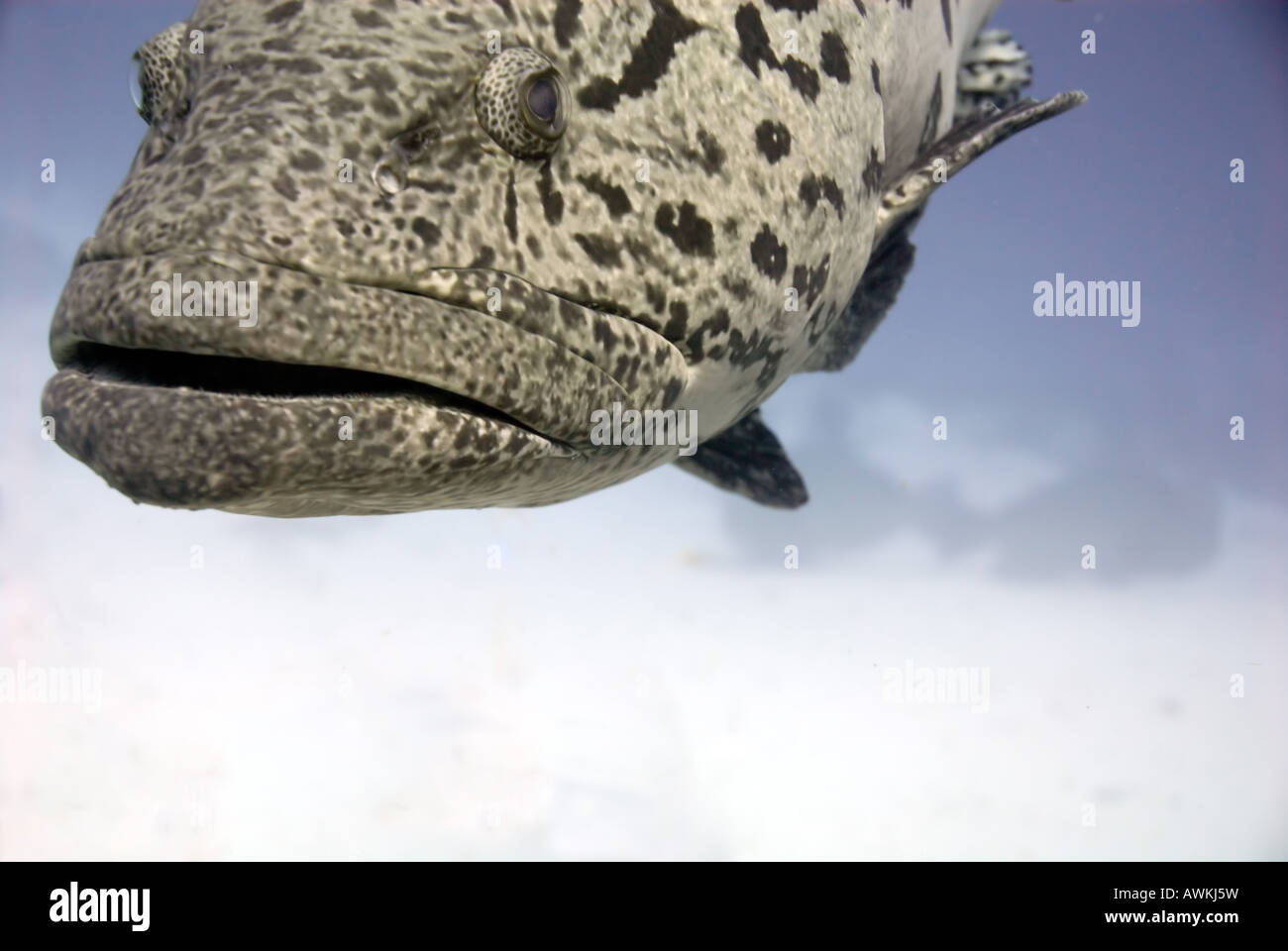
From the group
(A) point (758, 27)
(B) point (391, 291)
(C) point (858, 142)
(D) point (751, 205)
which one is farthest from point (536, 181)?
(C) point (858, 142)

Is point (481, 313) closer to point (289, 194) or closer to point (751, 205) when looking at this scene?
point (289, 194)

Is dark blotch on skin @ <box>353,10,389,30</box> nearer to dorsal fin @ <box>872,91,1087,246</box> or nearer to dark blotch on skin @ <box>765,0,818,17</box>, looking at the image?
dark blotch on skin @ <box>765,0,818,17</box>

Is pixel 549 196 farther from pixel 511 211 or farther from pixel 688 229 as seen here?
pixel 688 229

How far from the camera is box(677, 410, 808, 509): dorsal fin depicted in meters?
6.51

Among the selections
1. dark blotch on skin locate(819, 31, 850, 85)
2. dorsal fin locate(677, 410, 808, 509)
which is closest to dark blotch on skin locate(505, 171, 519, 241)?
dark blotch on skin locate(819, 31, 850, 85)

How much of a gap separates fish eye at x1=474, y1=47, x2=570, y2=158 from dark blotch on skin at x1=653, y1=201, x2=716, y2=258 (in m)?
0.47

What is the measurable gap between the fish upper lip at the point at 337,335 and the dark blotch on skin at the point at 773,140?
1112 mm

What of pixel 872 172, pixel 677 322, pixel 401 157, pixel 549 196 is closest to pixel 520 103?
pixel 549 196

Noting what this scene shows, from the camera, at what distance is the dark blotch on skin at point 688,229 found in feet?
11.1

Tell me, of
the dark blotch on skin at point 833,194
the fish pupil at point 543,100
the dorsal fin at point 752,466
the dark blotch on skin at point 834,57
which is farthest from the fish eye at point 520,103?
the dorsal fin at point 752,466

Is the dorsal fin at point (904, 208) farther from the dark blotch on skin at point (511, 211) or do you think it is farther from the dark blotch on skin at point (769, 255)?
the dark blotch on skin at point (511, 211)

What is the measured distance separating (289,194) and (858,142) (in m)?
2.65

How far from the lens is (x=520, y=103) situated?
3021mm

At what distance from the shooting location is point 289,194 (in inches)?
107
